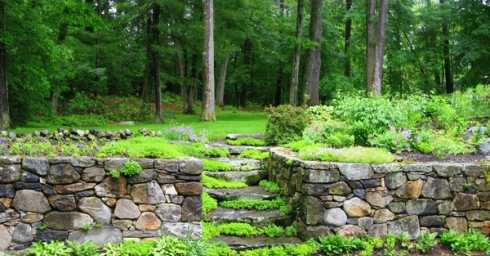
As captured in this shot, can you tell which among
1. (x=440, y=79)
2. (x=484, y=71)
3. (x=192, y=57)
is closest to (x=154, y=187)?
(x=484, y=71)

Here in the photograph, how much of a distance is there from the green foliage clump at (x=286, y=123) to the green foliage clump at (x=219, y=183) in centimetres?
271

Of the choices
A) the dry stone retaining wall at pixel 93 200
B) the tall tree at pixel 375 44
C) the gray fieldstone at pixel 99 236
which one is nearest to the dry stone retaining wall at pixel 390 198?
the dry stone retaining wall at pixel 93 200

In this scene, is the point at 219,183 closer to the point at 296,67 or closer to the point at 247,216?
the point at 247,216

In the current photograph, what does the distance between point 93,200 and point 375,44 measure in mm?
14789

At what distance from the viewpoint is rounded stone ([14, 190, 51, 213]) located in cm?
538

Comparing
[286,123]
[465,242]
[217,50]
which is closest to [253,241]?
[465,242]

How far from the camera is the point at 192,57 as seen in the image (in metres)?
25.4

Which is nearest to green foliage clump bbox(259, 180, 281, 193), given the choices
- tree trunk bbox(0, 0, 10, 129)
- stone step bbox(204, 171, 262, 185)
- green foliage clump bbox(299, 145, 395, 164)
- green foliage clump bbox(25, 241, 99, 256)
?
stone step bbox(204, 171, 262, 185)

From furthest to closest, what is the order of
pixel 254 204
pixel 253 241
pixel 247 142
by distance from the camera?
1. pixel 247 142
2. pixel 254 204
3. pixel 253 241

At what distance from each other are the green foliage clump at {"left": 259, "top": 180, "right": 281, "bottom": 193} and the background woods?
4014 millimetres

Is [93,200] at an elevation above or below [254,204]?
above

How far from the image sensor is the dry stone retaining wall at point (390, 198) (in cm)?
601

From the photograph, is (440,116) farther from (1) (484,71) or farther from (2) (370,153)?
(1) (484,71)

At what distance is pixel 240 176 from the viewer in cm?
841
